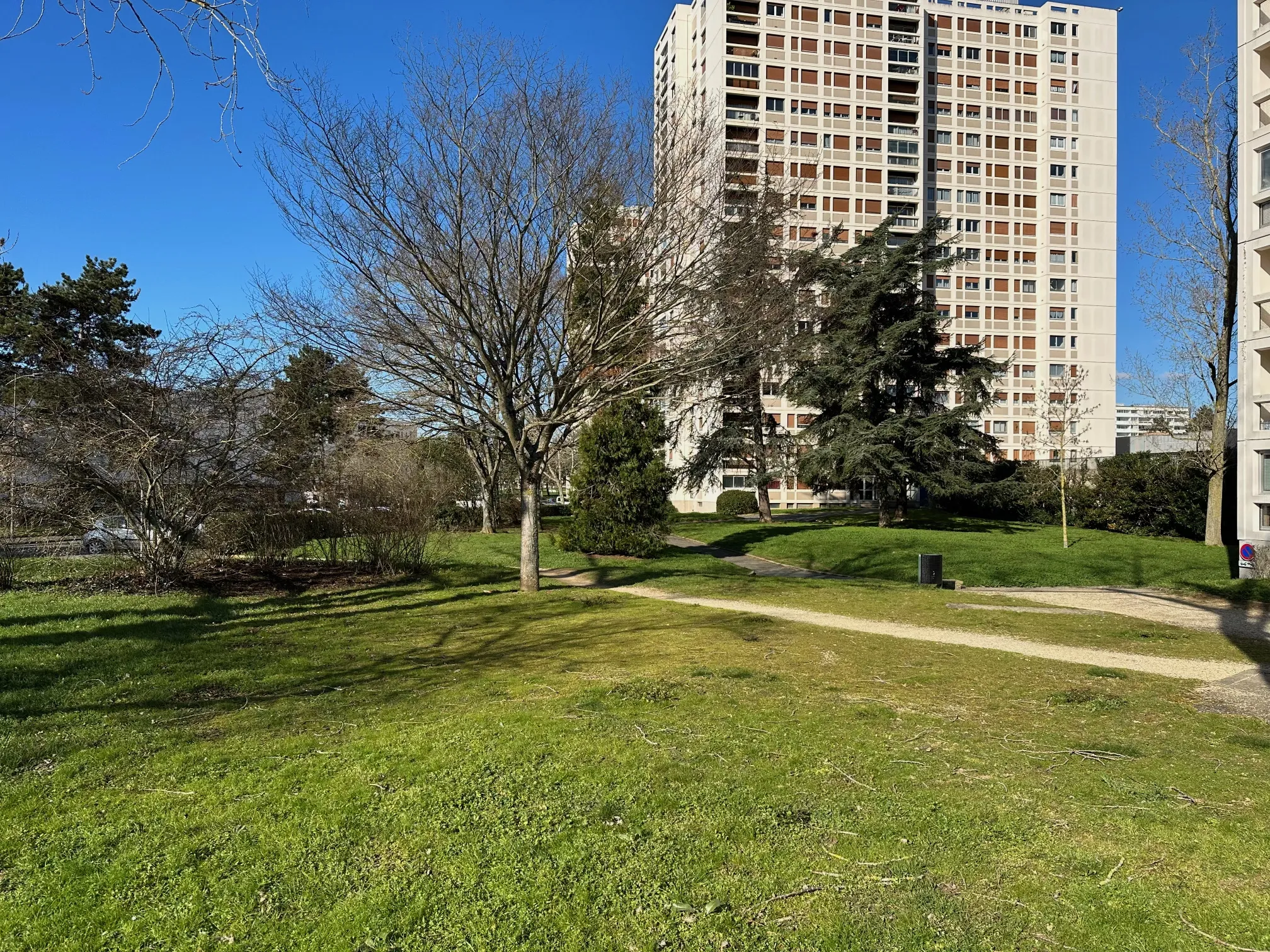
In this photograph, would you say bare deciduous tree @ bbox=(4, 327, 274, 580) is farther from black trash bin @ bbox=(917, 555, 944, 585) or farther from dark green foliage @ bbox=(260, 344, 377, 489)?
black trash bin @ bbox=(917, 555, 944, 585)

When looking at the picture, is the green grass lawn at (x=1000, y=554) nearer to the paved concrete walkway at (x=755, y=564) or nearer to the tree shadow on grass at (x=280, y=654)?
the paved concrete walkway at (x=755, y=564)

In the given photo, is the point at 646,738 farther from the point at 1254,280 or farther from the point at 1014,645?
the point at 1254,280

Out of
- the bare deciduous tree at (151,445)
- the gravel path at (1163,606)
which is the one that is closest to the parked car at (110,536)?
the bare deciduous tree at (151,445)

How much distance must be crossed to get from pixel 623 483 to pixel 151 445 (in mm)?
10123

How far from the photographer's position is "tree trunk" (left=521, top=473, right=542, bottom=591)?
13.0 m

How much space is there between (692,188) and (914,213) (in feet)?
159

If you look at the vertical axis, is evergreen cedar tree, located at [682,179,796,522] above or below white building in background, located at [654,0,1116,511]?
below

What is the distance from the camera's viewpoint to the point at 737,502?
138 ft

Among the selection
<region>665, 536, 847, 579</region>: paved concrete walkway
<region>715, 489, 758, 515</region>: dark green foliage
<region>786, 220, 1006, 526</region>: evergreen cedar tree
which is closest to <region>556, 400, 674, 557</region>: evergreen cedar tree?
<region>665, 536, 847, 579</region>: paved concrete walkway

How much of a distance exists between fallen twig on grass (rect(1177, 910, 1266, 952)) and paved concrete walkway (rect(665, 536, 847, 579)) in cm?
1376

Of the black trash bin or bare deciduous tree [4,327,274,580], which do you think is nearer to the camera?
bare deciduous tree [4,327,274,580]

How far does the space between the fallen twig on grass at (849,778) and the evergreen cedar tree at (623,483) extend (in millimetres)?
14161

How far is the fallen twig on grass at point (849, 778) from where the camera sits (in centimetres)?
420

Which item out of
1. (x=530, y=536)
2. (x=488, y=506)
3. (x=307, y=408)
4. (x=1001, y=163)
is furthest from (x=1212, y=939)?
(x=1001, y=163)
